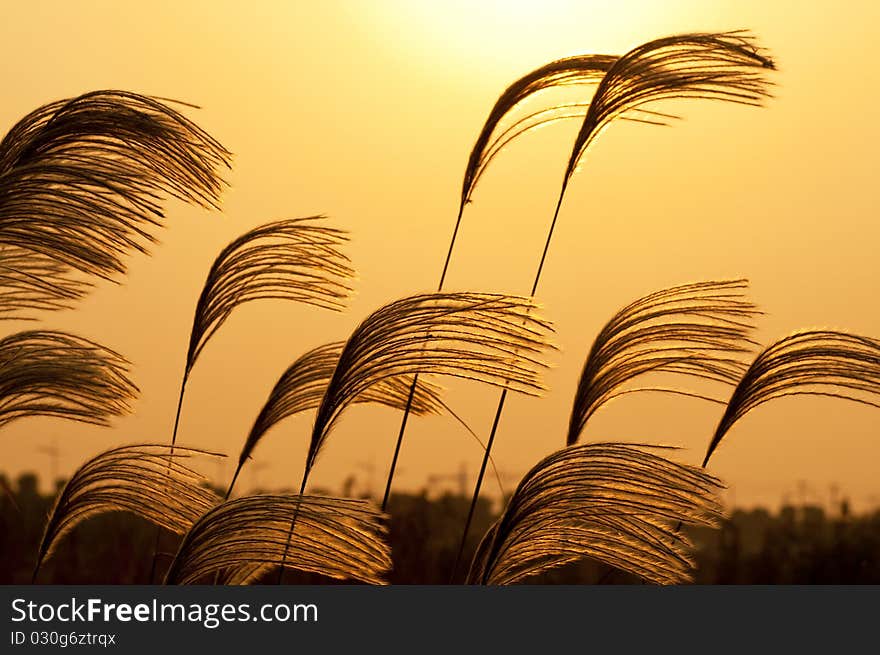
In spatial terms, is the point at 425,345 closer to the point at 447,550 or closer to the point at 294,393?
the point at 294,393

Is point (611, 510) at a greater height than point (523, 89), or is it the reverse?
point (523, 89)

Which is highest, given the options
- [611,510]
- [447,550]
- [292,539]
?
[447,550]

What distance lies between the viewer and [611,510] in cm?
229

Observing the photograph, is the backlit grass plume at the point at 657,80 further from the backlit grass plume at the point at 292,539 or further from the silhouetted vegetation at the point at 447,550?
the silhouetted vegetation at the point at 447,550

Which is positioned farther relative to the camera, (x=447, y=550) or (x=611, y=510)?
(x=447, y=550)

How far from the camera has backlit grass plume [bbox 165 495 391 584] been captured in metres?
2.15

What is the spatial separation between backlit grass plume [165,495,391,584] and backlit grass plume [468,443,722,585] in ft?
0.91

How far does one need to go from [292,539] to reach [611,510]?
609 millimetres

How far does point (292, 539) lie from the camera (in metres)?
2.20

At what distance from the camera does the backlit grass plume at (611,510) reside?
2.21 meters

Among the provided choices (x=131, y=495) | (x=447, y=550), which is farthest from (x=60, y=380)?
(x=447, y=550)
